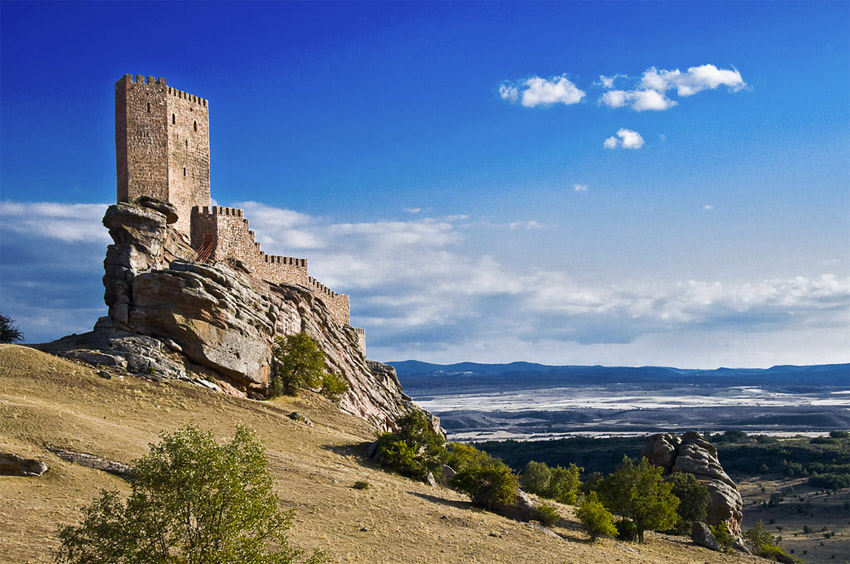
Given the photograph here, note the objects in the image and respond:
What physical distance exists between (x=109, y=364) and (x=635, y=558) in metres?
23.3

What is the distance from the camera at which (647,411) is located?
7682 inches

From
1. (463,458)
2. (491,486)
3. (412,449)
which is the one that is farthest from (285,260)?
(491,486)

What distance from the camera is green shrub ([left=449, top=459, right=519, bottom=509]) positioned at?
30.7 m

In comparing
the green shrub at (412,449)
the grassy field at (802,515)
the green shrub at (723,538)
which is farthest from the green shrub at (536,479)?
the grassy field at (802,515)

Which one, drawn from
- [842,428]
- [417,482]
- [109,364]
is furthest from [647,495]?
[842,428]

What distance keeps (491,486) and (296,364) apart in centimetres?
1516

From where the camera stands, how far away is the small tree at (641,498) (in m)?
34.4

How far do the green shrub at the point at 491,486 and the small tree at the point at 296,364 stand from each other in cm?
1327

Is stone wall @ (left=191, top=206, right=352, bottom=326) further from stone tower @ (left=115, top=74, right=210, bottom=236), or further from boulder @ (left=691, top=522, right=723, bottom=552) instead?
boulder @ (left=691, top=522, right=723, bottom=552)

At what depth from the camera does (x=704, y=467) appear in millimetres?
48000

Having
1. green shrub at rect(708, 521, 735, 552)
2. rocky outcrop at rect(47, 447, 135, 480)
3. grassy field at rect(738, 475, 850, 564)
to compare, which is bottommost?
grassy field at rect(738, 475, 850, 564)

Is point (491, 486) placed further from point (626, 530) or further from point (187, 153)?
point (187, 153)

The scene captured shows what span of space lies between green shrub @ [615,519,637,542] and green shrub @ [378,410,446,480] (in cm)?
850

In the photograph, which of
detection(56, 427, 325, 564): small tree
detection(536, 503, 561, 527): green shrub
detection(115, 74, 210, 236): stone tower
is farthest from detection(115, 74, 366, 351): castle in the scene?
detection(56, 427, 325, 564): small tree
